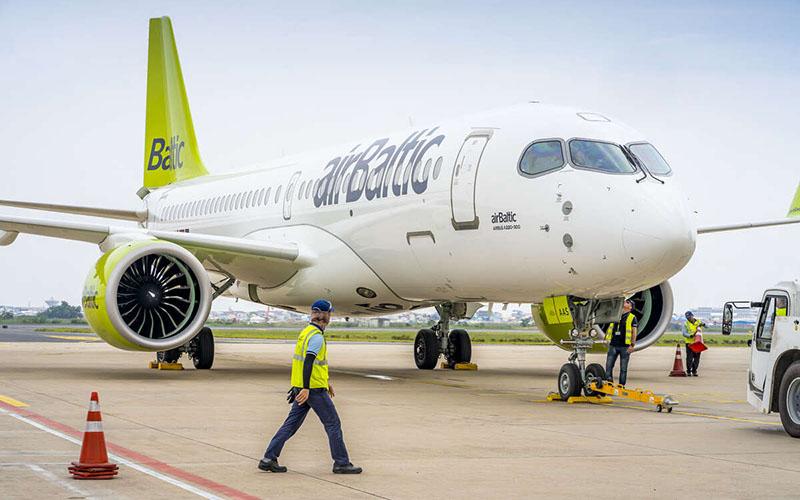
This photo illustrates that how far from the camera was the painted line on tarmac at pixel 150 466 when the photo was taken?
773cm

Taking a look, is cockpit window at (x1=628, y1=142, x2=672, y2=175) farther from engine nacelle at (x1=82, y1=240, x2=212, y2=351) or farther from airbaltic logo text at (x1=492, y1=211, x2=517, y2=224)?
engine nacelle at (x1=82, y1=240, x2=212, y2=351)

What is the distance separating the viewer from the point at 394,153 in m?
19.3

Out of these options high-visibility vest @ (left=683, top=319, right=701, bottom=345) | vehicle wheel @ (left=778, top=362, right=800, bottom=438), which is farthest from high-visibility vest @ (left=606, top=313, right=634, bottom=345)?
vehicle wheel @ (left=778, top=362, right=800, bottom=438)

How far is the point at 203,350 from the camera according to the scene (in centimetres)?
2186

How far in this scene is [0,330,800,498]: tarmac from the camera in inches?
321

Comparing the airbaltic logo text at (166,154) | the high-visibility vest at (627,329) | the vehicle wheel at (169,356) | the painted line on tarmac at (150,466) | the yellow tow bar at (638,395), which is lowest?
the painted line on tarmac at (150,466)

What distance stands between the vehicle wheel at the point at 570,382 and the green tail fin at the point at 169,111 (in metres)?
15.9

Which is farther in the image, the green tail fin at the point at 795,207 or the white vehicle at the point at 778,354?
the green tail fin at the point at 795,207

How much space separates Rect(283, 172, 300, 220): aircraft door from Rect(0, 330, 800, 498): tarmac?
12.4 feet

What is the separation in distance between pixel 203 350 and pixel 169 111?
32.2 ft

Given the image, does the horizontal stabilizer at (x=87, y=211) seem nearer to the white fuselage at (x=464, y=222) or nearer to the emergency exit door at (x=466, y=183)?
the white fuselage at (x=464, y=222)

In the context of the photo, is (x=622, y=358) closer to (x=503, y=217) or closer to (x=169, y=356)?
(x=503, y=217)

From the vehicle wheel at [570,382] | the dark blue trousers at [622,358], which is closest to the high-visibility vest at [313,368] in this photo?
the vehicle wheel at [570,382]

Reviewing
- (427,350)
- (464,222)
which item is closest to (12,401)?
A: (464,222)
